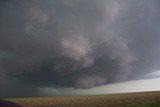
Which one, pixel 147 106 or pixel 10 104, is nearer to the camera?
pixel 10 104

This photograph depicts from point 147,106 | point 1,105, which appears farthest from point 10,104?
point 147,106

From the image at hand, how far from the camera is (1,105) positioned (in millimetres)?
19719

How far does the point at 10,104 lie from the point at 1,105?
821 mm

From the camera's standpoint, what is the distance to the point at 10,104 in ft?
67.0

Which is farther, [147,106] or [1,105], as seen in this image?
[147,106]

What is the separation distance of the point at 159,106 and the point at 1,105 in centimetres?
1764

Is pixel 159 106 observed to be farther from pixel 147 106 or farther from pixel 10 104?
pixel 10 104

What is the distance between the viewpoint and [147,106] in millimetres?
31344

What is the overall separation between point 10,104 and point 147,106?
16042mm

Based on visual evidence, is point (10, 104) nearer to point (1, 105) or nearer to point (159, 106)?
point (1, 105)

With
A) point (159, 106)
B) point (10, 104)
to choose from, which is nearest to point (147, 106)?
point (159, 106)

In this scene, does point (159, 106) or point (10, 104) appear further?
point (159, 106)

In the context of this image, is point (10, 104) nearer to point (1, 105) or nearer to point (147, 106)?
point (1, 105)

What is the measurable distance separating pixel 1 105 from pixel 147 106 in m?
16.8
